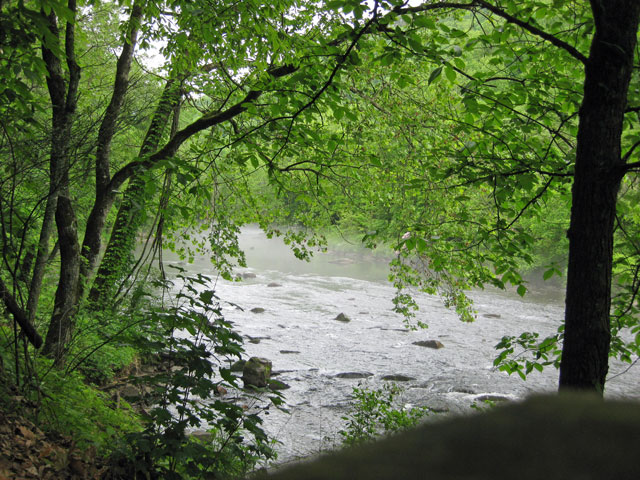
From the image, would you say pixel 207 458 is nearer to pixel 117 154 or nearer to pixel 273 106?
pixel 273 106

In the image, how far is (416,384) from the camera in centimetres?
1206

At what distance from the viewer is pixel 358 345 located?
1527 centimetres

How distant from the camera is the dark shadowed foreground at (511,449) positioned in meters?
0.50

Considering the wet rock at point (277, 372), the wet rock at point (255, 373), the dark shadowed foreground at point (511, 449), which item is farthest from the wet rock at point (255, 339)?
the dark shadowed foreground at point (511, 449)

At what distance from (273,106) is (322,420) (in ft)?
22.2

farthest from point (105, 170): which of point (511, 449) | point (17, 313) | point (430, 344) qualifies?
point (430, 344)

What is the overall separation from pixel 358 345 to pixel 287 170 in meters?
9.53

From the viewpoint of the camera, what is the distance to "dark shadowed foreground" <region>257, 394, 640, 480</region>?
0.50m

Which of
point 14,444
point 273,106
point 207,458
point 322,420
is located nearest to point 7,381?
point 14,444

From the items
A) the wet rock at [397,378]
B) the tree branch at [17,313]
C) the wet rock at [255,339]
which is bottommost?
the wet rock at [397,378]

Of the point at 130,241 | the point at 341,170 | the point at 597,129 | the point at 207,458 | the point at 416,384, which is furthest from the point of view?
the point at 416,384

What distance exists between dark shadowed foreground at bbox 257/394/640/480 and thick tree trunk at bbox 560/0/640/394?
2.67m

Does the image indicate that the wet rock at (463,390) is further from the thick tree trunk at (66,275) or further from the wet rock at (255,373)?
the thick tree trunk at (66,275)

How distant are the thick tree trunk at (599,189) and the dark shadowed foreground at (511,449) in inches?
105
